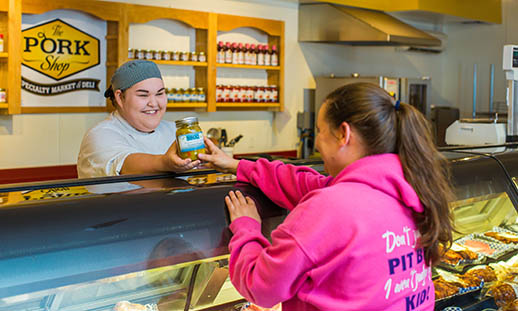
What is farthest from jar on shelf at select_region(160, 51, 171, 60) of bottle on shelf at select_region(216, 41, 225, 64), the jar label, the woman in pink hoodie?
the woman in pink hoodie

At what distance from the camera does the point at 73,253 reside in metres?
1.09

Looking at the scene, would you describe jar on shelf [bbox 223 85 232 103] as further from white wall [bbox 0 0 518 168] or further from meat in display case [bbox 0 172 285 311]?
meat in display case [bbox 0 172 285 311]

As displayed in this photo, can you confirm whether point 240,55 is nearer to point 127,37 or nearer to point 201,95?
point 201,95

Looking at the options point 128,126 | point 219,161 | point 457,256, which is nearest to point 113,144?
point 128,126

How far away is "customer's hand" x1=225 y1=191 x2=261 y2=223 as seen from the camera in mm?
1285

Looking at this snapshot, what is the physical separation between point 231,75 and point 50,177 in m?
1.89

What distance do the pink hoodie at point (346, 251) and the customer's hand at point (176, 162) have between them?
342 millimetres

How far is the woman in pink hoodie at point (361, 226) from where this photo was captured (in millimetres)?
1043

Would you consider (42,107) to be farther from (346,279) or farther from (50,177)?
(346,279)

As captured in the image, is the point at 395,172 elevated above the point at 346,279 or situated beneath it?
elevated above

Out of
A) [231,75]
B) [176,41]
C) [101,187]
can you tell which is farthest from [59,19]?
[101,187]

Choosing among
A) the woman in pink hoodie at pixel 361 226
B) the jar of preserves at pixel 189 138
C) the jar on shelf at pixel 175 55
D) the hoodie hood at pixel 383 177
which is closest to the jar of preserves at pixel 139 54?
the jar on shelf at pixel 175 55

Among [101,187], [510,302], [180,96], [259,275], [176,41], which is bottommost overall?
[510,302]

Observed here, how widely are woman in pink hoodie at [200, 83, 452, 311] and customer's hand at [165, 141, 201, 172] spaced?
311 mm
